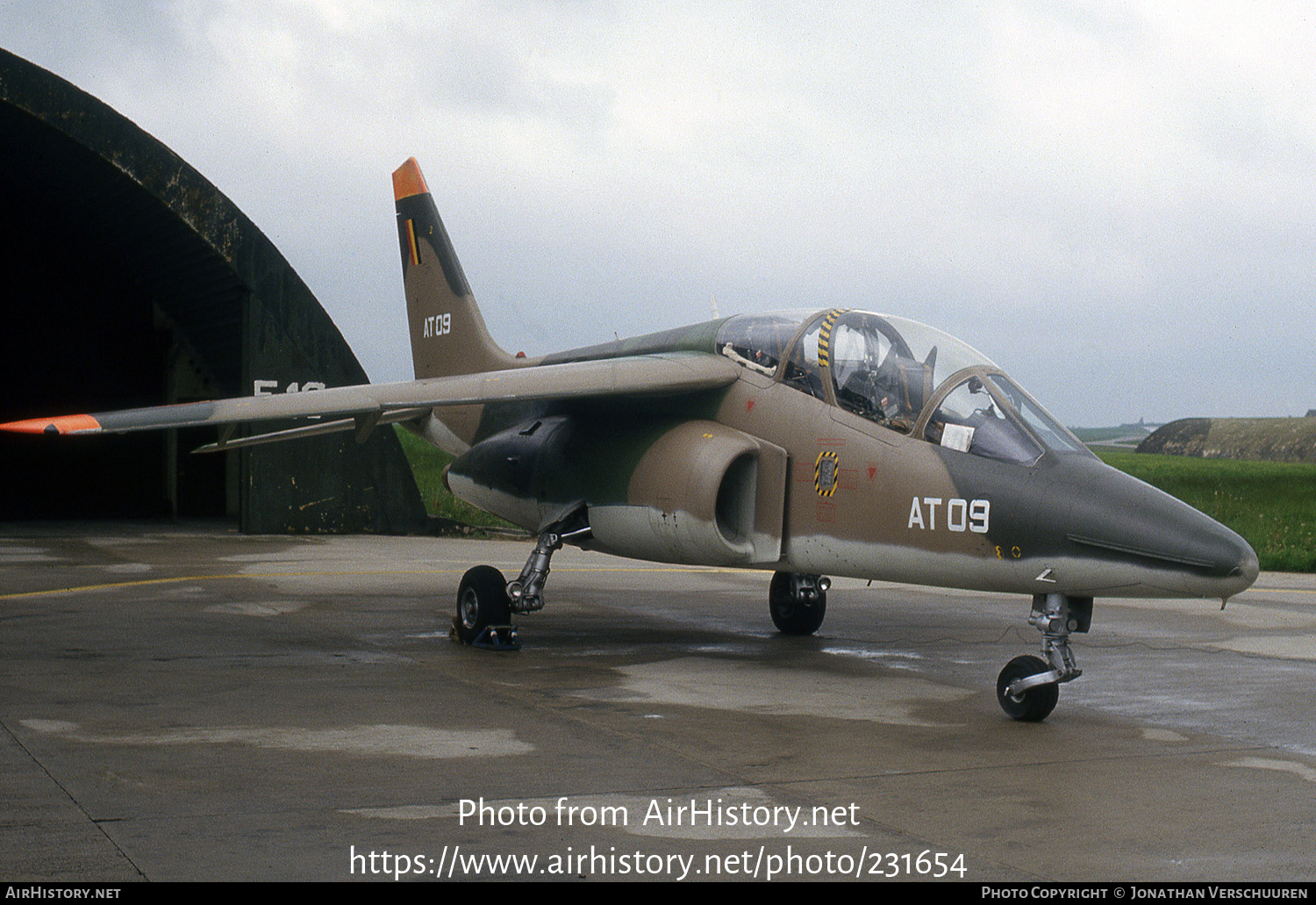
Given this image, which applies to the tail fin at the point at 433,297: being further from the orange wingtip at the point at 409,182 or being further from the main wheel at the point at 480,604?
the main wheel at the point at 480,604

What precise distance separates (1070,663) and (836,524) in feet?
6.86

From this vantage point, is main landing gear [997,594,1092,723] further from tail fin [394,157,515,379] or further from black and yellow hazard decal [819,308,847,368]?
tail fin [394,157,515,379]

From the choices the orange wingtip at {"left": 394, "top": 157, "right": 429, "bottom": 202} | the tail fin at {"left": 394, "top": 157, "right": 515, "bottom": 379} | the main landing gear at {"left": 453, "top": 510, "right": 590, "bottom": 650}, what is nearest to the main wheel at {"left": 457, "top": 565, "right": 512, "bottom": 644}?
the main landing gear at {"left": 453, "top": 510, "right": 590, "bottom": 650}

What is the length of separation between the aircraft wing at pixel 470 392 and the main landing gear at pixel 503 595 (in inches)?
54.3

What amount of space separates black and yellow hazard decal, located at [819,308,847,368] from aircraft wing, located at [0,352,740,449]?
36.0 inches

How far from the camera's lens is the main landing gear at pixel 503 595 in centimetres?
1073

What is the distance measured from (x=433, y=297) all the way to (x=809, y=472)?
711 cm

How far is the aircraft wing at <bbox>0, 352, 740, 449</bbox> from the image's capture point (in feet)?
33.1

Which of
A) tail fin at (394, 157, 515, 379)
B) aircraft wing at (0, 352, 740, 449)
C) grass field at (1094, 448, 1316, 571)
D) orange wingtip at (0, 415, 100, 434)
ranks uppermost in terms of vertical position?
tail fin at (394, 157, 515, 379)

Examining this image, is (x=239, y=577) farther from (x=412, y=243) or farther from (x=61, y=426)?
(x=61, y=426)

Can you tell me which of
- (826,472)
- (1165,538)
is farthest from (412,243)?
(1165,538)

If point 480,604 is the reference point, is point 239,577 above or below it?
below

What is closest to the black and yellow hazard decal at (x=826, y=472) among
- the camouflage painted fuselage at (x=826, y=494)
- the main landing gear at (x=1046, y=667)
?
the camouflage painted fuselage at (x=826, y=494)

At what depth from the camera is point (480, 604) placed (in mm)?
10727
